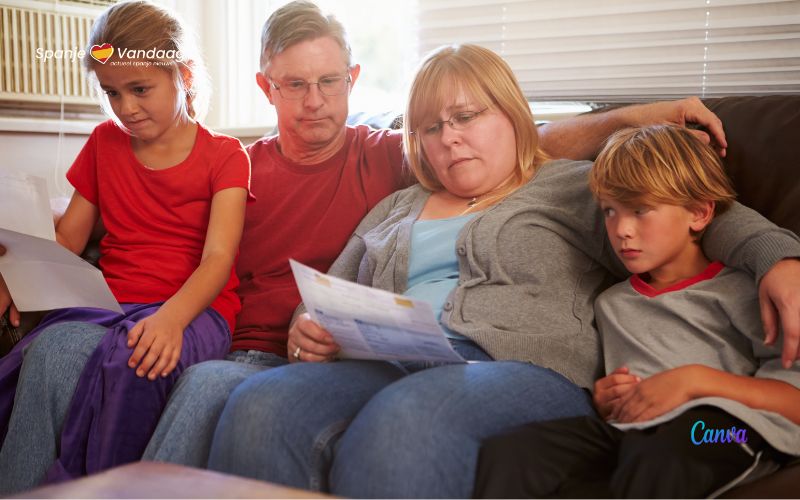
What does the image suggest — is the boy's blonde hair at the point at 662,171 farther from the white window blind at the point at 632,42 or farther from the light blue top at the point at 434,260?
the white window blind at the point at 632,42

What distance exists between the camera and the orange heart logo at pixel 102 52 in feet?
5.45

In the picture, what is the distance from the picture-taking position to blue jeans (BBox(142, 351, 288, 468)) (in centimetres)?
134

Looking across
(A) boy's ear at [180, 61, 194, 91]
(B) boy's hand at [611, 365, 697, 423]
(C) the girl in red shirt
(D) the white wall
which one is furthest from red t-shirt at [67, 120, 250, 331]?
(D) the white wall

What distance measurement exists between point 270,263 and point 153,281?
25 cm

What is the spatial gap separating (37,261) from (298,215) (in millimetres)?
526

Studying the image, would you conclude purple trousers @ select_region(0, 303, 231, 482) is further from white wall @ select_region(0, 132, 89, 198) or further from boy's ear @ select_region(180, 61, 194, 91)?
white wall @ select_region(0, 132, 89, 198)

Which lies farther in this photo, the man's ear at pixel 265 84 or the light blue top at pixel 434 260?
the man's ear at pixel 265 84

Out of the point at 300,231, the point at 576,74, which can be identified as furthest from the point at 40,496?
the point at 576,74

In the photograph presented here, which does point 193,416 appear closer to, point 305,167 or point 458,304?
point 458,304

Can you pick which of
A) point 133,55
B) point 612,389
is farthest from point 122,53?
point 612,389

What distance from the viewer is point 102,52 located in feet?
5.46

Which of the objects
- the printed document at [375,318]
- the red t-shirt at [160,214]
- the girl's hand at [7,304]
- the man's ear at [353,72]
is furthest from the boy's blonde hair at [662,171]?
the girl's hand at [7,304]

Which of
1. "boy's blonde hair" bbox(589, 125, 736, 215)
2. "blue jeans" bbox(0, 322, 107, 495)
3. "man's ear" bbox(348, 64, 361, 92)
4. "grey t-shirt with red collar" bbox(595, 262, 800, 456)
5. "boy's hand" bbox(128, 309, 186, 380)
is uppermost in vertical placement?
"man's ear" bbox(348, 64, 361, 92)

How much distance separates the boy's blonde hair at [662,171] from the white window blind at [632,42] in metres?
0.70
